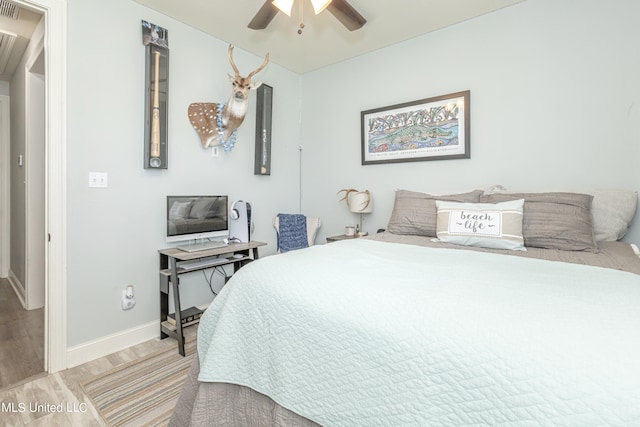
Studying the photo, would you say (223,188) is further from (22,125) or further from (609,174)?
(609,174)

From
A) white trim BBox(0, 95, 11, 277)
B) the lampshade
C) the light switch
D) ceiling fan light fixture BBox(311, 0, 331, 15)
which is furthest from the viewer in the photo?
white trim BBox(0, 95, 11, 277)

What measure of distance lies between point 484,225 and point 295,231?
1933mm

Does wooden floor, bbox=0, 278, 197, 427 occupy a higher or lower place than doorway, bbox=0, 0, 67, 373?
lower

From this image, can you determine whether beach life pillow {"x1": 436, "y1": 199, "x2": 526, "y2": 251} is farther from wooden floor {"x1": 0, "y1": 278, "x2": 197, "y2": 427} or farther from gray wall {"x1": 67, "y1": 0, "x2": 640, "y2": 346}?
wooden floor {"x1": 0, "y1": 278, "x2": 197, "y2": 427}

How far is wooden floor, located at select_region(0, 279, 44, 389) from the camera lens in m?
1.99

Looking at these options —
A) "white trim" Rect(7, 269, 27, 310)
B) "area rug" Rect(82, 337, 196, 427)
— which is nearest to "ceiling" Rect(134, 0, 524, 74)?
"area rug" Rect(82, 337, 196, 427)

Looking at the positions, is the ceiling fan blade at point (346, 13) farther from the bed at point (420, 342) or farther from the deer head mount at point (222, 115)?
the bed at point (420, 342)

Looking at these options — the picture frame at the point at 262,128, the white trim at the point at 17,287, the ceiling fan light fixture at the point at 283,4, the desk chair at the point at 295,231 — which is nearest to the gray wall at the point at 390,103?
the picture frame at the point at 262,128

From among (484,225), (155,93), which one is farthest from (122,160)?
(484,225)

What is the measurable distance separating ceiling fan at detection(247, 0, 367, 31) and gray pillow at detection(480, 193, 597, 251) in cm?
167

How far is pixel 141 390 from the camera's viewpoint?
1808mm

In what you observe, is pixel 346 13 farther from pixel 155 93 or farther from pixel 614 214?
pixel 614 214

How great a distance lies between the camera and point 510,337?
730 mm

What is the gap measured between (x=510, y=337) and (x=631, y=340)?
24 centimetres
